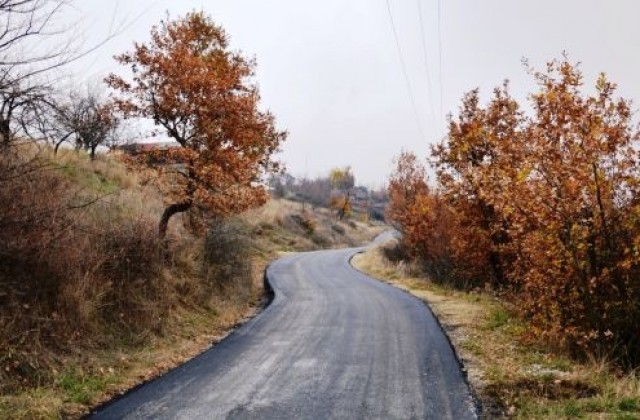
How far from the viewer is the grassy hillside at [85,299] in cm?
855

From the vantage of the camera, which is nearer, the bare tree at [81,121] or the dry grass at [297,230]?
the bare tree at [81,121]

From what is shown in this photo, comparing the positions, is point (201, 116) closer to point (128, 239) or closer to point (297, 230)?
point (128, 239)

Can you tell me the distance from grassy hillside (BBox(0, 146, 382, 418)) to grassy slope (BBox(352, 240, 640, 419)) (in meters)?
5.75

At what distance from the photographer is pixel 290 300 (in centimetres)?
2072

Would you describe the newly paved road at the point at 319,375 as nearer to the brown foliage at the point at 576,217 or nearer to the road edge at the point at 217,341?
the road edge at the point at 217,341

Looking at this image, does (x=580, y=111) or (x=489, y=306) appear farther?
(x=489, y=306)

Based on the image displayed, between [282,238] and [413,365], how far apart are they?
45731 millimetres

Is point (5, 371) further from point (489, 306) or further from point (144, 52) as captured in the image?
point (489, 306)

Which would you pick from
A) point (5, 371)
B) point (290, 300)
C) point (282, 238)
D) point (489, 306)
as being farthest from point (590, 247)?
Result: point (282, 238)

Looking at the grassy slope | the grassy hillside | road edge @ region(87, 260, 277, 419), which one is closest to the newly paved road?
road edge @ region(87, 260, 277, 419)

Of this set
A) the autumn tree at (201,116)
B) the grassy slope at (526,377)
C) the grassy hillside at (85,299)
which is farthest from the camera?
the autumn tree at (201,116)

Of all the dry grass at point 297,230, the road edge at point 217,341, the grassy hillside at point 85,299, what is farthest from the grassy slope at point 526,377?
the dry grass at point 297,230

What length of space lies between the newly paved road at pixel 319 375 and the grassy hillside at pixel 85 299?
0.79 meters

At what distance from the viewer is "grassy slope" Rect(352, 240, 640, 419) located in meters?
7.54
